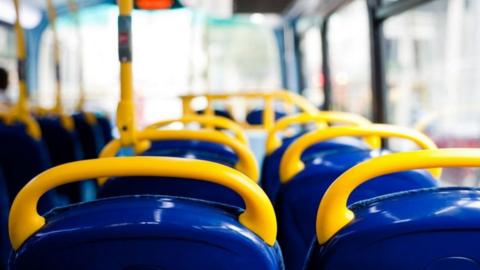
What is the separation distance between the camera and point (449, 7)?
3305mm

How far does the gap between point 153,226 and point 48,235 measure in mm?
142

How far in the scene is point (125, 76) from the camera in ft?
5.95

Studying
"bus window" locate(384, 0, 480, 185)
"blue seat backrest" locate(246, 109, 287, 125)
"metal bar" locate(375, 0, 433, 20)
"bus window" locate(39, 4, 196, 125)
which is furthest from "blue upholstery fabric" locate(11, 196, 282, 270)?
"bus window" locate(39, 4, 196, 125)

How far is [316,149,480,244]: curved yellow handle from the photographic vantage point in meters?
0.77

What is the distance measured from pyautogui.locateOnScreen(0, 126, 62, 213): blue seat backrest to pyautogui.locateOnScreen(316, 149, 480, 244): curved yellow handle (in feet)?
5.55

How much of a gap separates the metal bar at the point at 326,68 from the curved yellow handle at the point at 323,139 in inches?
114

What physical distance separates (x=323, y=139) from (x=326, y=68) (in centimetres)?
325

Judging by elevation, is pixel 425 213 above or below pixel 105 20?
below

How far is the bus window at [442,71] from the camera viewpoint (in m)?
3.33

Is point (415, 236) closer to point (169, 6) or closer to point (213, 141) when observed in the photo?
point (213, 141)

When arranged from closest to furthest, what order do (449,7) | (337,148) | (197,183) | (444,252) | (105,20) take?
(444,252) < (197,183) < (337,148) < (449,7) < (105,20)

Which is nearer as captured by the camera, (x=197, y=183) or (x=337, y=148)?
(x=197, y=183)

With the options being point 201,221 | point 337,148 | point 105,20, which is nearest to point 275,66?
point 105,20

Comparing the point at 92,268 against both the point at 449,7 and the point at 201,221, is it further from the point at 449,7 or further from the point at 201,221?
the point at 449,7
